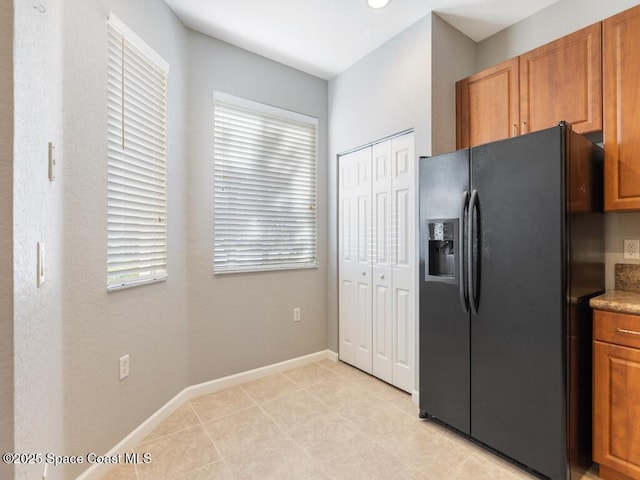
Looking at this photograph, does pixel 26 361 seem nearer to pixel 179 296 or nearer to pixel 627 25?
pixel 179 296

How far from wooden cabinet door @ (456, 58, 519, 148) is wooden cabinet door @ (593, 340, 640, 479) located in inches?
56.5

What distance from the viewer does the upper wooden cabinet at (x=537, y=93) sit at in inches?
73.4

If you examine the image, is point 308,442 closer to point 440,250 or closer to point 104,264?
point 440,250

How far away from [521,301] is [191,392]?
2444mm

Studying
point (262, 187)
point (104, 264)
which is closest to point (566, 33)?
point (262, 187)

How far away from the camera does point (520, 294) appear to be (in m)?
1.72

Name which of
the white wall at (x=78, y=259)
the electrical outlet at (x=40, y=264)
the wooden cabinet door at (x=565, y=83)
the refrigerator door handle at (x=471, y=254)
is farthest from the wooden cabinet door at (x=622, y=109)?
the electrical outlet at (x=40, y=264)

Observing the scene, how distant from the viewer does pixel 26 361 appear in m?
0.94

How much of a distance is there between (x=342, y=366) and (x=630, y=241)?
2437 mm

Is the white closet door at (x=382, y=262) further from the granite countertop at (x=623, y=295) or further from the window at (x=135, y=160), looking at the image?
the window at (x=135, y=160)

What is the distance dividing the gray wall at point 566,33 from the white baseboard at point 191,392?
8.05ft

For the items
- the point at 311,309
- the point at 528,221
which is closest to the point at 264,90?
the point at 311,309

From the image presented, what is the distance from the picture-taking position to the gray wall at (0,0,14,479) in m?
0.80

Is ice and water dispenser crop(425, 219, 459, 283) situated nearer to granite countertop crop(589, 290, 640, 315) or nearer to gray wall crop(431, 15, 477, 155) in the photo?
gray wall crop(431, 15, 477, 155)
